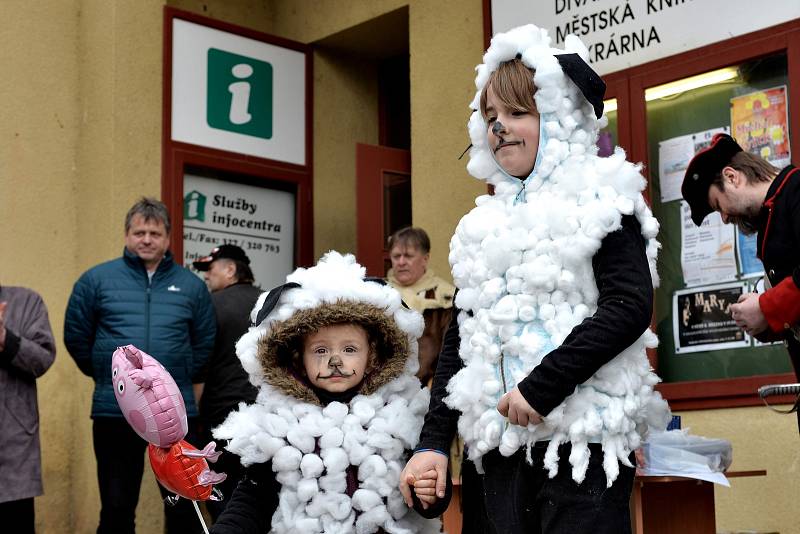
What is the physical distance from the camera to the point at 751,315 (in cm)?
348

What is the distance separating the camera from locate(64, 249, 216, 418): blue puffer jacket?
5.54 metres

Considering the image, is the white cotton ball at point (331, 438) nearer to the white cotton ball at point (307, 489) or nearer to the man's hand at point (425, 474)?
the white cotton ball at point (307, 489)

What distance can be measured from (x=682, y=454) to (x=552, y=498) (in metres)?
1.40

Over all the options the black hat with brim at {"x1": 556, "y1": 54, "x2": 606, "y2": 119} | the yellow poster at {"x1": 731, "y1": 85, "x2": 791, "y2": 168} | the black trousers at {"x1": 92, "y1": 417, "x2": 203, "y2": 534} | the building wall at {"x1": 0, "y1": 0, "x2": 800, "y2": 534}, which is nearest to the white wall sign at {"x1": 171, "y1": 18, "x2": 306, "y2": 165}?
the building wall at {"x1": 0, "y1": 0, "x2": 800, "y2": 534}

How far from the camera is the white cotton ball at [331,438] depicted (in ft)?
10.5

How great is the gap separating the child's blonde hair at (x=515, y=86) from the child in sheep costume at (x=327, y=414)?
2.42 ft

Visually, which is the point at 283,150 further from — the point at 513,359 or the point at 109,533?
the point at 513,359

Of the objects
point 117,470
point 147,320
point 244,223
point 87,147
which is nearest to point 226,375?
point 147,320

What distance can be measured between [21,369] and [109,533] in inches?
34.9

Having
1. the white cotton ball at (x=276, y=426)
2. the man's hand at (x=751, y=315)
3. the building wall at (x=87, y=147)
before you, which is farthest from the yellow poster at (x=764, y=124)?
the white cotton ball at (x=276, y=426)

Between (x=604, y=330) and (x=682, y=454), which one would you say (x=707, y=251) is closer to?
(x=682, y=454)

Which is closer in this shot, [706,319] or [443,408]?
[443,408]

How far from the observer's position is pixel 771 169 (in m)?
3.67

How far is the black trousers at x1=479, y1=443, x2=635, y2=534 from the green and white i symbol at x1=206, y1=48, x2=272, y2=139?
5.30 m
